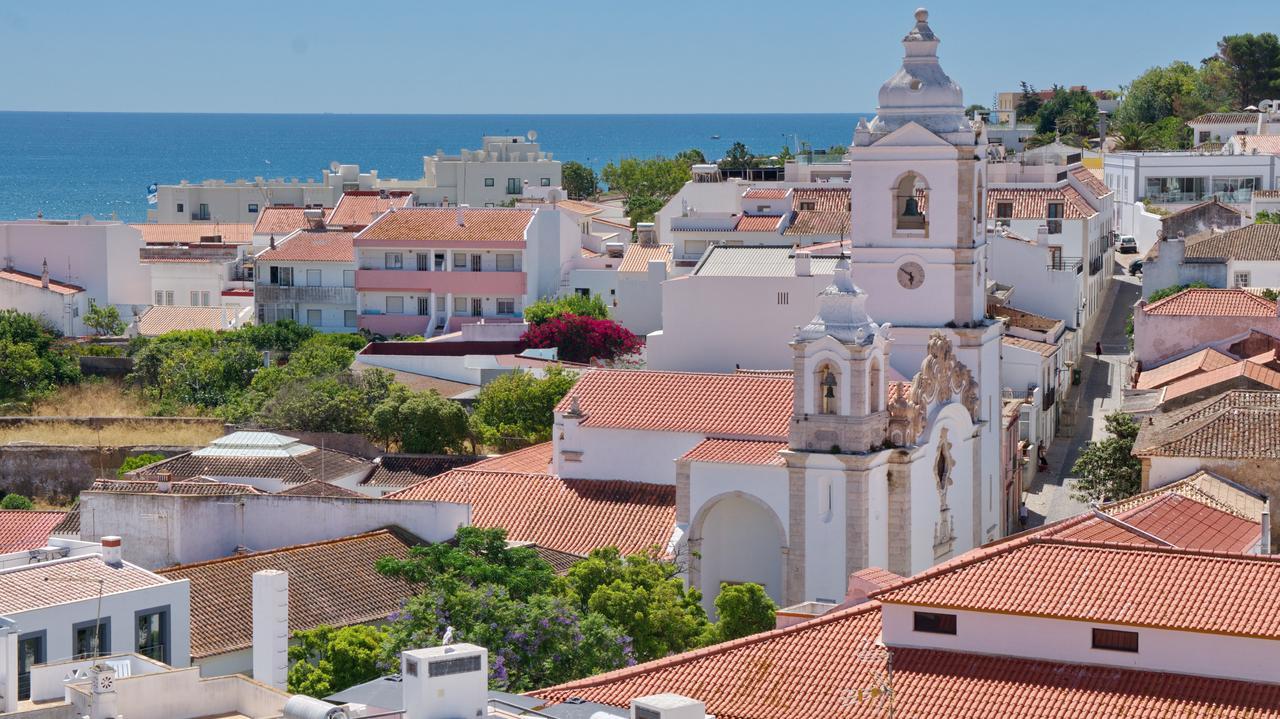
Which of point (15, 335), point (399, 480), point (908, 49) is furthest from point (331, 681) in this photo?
point (15, 335)

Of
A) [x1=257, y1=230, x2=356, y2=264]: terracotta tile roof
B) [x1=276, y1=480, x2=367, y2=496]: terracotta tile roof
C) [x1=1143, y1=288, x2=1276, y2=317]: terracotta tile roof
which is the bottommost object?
[x1=276, y1=480, x2=367, y2=496]: terracotta tile roof

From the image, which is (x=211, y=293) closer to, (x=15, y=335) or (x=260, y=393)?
(x=15, y=335)

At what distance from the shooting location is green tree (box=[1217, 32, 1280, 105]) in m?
119

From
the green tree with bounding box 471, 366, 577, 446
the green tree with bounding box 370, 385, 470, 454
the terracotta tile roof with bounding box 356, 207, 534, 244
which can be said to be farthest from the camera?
the terracotta tile roof with bounding box 356, 207, 534, 244

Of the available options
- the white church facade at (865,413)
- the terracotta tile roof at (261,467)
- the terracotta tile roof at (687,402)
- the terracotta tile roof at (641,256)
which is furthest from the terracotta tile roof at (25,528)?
the terracotta tile roof at (641,256)

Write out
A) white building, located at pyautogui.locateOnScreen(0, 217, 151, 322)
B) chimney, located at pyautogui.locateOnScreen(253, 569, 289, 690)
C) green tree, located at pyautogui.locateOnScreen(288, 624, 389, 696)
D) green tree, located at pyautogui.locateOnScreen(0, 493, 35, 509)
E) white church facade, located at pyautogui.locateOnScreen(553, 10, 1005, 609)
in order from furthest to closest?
white building, located at pyautogui.locateOnScreen(0, 217, 151, 322)
green tree, located at pyautogui.locateOnScreen(0, 493, 35, 509)
white church facade, located at pyautogui.locateOnScreen(553, 10, 1005, 609)
green tree, located at pyautogui.locateOnScreen(288, 624, 389, 696)
chimney, located at pyautogui.locateOnScreen(253, 569, 289, 690)

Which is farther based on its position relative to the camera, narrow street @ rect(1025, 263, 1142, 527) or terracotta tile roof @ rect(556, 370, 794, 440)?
narrow street @ rect(1025, 263, 1142, 527)

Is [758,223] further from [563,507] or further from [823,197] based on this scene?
[563,507]

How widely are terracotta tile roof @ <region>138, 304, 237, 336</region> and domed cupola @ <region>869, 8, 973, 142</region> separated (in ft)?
111

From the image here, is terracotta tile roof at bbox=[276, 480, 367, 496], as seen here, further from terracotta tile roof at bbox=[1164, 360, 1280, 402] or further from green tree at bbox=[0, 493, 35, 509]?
terracotta tile roof at bbox=[1164, 360, 1280, 402]

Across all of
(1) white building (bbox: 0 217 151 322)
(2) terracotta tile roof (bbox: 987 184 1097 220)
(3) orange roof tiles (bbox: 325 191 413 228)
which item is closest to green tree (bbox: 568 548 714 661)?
(2) terracotta tile roof (bbox: 987 184 1097 220)

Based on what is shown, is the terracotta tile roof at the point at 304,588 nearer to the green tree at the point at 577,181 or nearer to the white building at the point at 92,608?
the white building at the point at 92,608

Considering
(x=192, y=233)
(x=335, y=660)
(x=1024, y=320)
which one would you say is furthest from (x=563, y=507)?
(x=192, y=233)

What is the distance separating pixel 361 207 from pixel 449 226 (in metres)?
14.0
